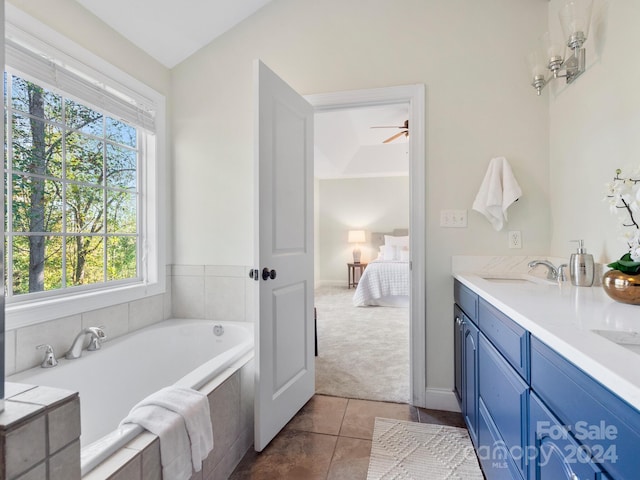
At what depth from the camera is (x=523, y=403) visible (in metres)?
1.05

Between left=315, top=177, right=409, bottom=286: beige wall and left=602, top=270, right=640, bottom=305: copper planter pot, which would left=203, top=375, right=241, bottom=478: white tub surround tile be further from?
left=315, top=177, right=409, bottom=286: beige wall

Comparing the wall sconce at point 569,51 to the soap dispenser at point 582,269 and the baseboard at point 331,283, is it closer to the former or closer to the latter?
the soap dispenser at point 582,269

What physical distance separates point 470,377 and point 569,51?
1.83m

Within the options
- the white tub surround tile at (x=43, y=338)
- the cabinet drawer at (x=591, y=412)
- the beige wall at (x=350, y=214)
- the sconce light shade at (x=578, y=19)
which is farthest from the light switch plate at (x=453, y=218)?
the beige wall at (x=350, y=214)

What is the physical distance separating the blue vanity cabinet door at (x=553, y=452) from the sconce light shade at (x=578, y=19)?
1.67 metres

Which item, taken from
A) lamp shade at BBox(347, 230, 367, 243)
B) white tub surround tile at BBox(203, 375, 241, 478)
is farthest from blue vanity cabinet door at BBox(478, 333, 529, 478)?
lamp shade at BBox(347, 230, 367, 243)

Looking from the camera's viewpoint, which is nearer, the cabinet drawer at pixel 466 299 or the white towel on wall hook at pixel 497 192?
the cabinet drawer at pixel 466 299

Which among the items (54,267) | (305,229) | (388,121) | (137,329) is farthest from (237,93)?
(388,121)

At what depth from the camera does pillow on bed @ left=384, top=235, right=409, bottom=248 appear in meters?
7.04

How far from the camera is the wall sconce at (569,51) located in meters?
1.63

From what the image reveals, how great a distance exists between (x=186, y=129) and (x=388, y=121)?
3.38 meters

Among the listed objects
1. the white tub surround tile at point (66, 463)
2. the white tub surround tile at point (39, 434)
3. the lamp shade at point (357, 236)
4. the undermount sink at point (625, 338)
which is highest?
the lamp shade at point (357, 236)

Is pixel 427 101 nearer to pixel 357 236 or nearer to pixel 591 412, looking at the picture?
pixel 591 412

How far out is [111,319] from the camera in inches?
82.4
